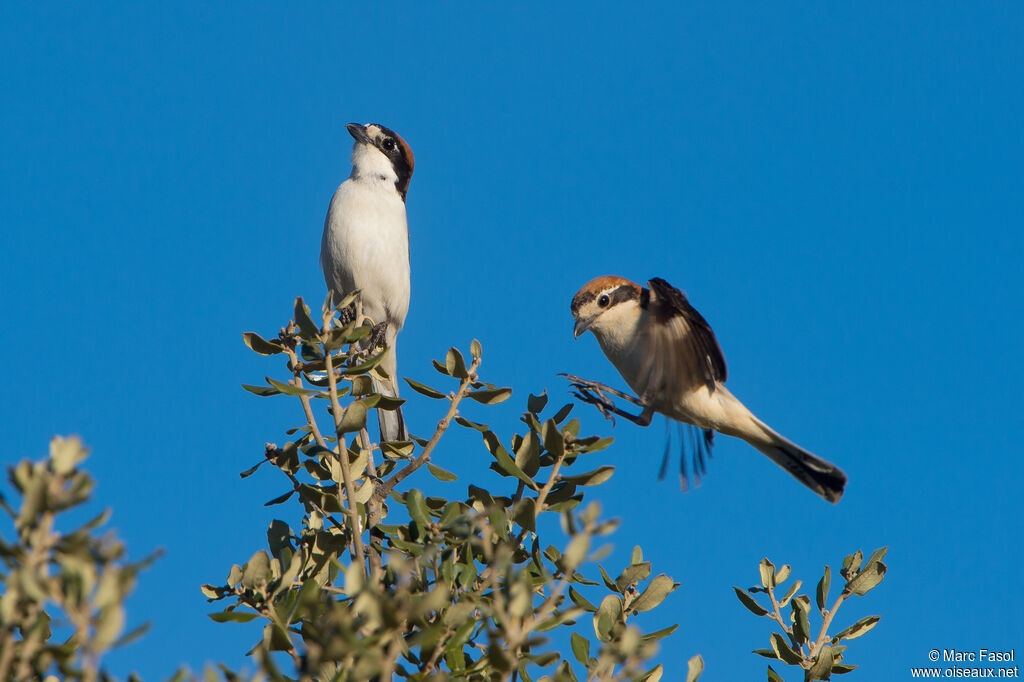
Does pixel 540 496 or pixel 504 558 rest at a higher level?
pixel 540 496

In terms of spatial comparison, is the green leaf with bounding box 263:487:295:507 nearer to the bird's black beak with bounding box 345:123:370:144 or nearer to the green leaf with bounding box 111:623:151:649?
the green leaf with bounding box 111:623:151:649

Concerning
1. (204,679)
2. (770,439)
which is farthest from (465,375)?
(770,439)

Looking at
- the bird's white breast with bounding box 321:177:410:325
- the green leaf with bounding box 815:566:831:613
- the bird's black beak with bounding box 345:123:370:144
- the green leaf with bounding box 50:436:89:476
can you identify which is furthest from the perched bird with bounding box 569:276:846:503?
the green leaf with bounding box 50:436:89:476

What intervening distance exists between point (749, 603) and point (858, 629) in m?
0.41

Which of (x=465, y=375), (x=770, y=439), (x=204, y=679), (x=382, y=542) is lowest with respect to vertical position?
(x=204, y=679)

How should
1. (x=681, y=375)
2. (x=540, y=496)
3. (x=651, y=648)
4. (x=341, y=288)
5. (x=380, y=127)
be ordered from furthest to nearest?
1. (x=380, y=127)
2. (x=341, y=288)
3. (x=681, y=375)
4. (x=540, y=496)
5. (x=651, y=648)

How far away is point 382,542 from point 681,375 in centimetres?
244

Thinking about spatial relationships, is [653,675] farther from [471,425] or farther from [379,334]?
[379,334]

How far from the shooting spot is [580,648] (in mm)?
2832

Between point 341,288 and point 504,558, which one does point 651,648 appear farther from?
point 341,288

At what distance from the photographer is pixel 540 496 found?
9.61ft

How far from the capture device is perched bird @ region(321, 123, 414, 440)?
6.95m

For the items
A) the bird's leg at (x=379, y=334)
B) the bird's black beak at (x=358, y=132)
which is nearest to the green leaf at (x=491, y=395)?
the bird's leg at (x=379, y=334)

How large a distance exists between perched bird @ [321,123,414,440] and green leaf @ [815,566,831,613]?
3.61 meters
